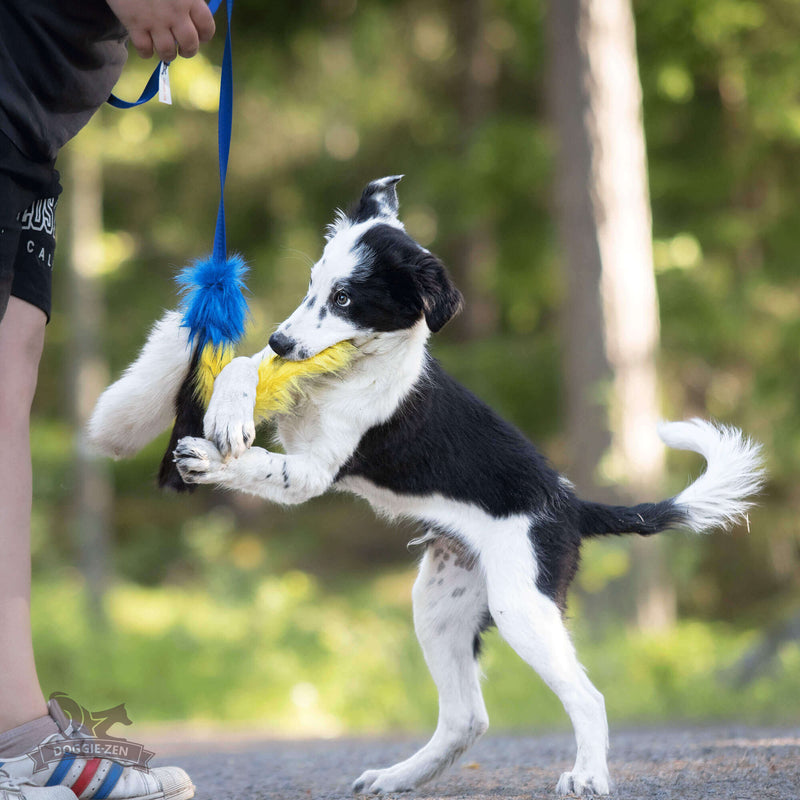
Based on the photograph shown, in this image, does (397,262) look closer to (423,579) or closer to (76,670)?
(423,579)

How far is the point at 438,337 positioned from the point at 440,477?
12043mm

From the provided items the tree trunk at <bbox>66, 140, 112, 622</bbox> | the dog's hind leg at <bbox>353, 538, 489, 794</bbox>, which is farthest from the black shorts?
the tree trunk at <bbox>66, 140, 112, 622</bbox>

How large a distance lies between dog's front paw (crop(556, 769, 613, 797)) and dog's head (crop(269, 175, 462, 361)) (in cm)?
140

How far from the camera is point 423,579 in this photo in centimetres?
354

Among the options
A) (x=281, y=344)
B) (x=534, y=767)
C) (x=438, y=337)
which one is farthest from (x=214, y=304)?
(x=438, y=337)

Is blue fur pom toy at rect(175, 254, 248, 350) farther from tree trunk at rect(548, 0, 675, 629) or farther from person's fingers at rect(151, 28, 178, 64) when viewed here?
tree trunk at rect(548, 0, 675, 629)

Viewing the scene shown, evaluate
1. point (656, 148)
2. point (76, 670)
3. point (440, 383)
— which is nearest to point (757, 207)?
point (656, 148)

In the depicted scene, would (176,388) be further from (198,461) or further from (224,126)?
(224,126)

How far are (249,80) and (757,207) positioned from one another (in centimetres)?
610

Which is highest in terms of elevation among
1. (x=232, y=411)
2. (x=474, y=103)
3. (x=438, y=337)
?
(x=474, y=103)

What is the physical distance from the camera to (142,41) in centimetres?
268

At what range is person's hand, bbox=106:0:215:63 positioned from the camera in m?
2.63

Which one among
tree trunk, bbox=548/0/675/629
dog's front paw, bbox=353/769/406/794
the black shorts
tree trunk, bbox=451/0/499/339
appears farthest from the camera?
tree trunk, bbox=451/0/499/339

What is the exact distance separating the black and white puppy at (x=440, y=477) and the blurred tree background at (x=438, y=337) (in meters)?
2.43
